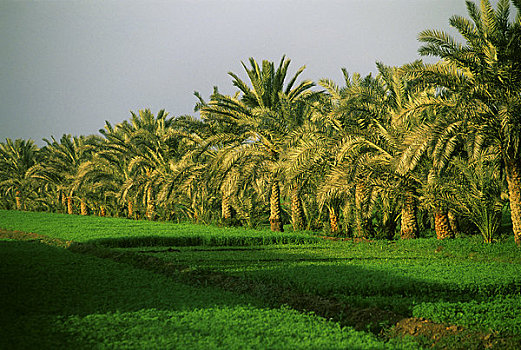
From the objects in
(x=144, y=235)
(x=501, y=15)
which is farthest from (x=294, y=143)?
(x=501, y=15)

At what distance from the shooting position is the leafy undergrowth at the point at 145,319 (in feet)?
19.3

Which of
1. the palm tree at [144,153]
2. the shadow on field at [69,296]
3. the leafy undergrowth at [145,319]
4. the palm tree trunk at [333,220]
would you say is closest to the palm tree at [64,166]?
the palm tree at [144,153]

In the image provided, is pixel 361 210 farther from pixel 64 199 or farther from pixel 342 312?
pixel 64 199

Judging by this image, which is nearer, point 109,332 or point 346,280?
point 109,332

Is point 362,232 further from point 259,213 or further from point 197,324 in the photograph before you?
point 197,324

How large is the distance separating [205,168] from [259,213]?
4.34m

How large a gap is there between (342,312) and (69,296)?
4953 millimetres

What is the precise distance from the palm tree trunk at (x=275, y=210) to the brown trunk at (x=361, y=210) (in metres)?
4.79

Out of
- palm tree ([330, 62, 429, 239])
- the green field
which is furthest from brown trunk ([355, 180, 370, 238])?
the green field

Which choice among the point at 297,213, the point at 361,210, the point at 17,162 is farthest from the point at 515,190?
the point at 17,162

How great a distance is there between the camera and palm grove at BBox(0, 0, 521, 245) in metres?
15.3

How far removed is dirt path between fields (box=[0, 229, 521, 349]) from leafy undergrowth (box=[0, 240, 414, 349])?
2.31 feet

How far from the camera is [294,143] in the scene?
22172mm

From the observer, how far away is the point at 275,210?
2447 cm
